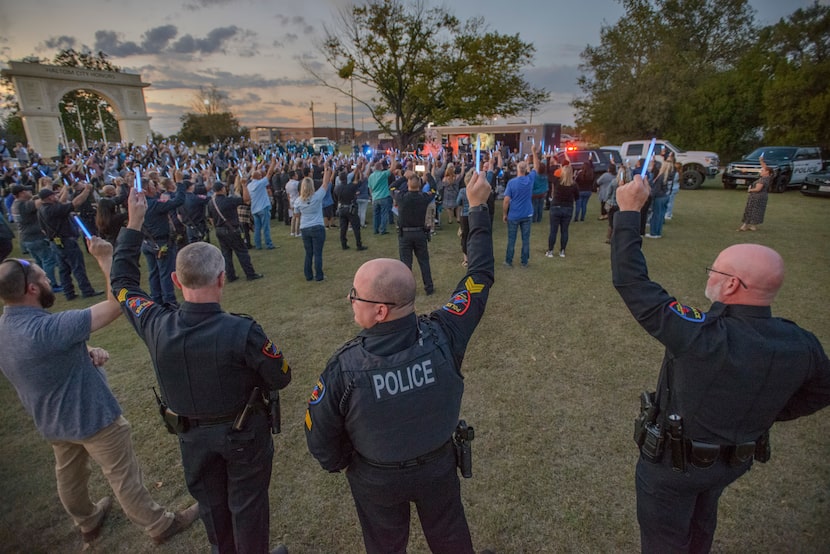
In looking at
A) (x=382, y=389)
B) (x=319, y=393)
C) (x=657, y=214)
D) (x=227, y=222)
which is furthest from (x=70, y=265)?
(x=657, y=214)

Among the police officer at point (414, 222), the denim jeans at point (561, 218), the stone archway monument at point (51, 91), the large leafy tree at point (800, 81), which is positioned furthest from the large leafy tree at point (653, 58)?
the stone archway monument at point (51, 91)

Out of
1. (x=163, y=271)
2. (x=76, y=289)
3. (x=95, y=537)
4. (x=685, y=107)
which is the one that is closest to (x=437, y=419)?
(x=95, y=537)

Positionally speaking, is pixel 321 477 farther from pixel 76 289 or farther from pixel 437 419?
pixel 76 289

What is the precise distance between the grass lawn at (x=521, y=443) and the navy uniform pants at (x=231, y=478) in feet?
1.95

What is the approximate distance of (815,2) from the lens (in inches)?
934

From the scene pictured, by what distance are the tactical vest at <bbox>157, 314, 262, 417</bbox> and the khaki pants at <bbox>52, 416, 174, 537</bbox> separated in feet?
2.71

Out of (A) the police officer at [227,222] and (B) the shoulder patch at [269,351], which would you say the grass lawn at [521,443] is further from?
(B) the shoulder patch at [269,351]

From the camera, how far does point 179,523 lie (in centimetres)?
307

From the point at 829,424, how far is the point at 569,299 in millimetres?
3547

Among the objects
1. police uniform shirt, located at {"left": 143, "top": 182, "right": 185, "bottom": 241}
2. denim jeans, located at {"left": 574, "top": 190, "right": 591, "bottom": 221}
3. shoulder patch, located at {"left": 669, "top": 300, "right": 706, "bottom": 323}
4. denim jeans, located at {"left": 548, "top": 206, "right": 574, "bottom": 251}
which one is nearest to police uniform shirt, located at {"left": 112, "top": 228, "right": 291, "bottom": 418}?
shoulder patch, located at {"left": 669, "top": 300, "right": 706, "bottom": 323}

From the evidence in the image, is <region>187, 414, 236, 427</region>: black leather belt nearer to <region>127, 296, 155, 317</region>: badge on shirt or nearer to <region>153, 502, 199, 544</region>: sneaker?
<region>127, 296, 155, 317</region>: badge on shirt

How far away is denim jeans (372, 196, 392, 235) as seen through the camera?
12125 millimetres

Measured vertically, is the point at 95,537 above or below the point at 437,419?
below

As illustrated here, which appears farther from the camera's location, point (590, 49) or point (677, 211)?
point (590, 49)
